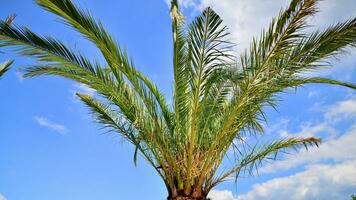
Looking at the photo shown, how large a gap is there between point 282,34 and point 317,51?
0.94 m

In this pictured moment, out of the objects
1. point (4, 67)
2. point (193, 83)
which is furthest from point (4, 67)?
point (193, 83)

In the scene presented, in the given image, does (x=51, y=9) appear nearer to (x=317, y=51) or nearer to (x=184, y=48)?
(x=184, y=48)

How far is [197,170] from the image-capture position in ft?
29.1

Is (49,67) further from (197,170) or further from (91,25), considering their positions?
(197,170)

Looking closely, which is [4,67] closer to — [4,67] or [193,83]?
[4,67]

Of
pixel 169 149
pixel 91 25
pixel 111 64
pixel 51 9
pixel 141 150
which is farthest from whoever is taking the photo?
pixel 141 150

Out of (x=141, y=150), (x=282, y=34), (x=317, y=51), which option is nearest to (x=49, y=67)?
(x=141, y=150)

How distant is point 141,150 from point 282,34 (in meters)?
4.10

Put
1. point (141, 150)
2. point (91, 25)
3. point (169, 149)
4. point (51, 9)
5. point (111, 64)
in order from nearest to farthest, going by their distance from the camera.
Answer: point (51, 9) < point (91, 25) < point (111, 64) < point (169, 149) < point (141, 150)

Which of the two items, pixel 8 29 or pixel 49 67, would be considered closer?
pixel 8 29

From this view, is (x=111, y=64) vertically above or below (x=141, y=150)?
above

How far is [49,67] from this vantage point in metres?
8.55

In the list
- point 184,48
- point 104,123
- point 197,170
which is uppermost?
point 184,48

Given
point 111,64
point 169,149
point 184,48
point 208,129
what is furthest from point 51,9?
point 208,129
